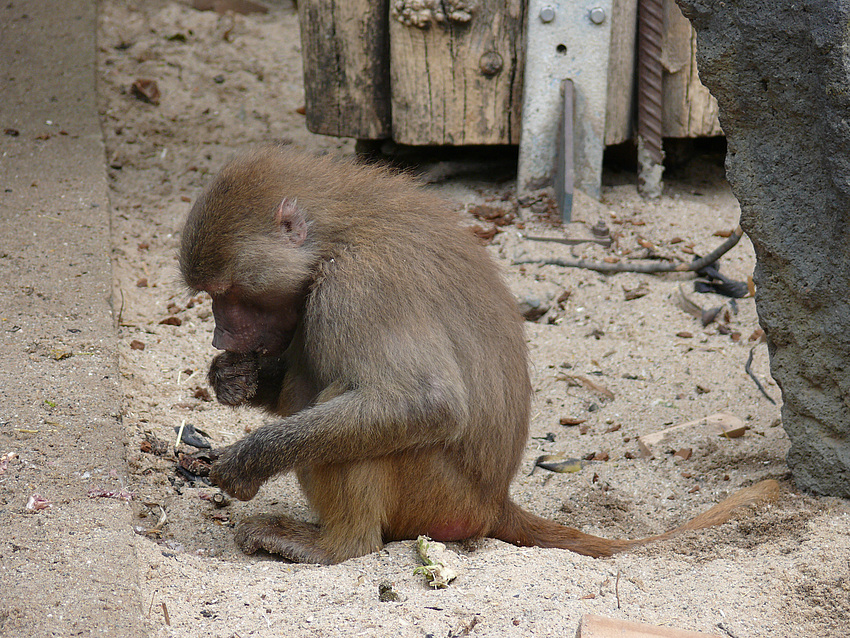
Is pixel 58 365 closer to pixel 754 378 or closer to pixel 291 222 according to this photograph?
pixel 291 222

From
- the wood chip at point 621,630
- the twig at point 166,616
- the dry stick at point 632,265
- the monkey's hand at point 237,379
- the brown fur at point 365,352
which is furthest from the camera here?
the dry stick at point 632,265

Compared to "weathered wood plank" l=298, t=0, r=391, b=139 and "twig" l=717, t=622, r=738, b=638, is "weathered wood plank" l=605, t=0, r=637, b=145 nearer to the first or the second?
"weathered wood plank" l=298, t=0, r=391, b=139

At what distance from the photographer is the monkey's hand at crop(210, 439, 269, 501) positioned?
3154 mm

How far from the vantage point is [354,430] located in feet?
9.71

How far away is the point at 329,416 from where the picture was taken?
2.97 meters

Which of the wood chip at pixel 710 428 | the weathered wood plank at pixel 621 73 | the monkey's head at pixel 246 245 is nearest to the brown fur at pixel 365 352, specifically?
the monkey's head at pixel 246 245

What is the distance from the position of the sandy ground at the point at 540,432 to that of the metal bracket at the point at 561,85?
0.87 ft

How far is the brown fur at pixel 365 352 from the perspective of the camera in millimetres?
2979

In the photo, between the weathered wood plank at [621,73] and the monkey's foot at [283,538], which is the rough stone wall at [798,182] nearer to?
the monkey's foot at [283,538]

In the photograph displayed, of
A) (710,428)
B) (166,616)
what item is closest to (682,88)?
(710,428)

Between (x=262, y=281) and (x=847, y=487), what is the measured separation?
223cm

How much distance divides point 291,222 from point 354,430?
2.46 feet

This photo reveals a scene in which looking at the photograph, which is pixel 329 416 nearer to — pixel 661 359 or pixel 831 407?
pixel 831 407

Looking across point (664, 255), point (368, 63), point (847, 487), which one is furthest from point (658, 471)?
point (368, 63)
